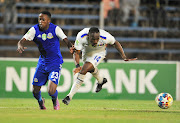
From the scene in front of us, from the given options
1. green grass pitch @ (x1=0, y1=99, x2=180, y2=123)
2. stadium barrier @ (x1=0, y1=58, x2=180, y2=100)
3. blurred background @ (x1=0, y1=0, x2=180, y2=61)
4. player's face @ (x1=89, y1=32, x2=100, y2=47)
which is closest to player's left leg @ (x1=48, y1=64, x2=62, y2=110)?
green grass pitch @ (x1=0, y1=99, x2=180, y2=123)

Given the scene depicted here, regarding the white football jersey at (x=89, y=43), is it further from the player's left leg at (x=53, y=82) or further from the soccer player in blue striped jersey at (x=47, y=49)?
the player's left leg at (x=53, y=82)

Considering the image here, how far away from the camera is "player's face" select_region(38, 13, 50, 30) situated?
28.2 feet

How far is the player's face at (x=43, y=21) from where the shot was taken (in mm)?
8602

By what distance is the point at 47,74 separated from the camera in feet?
29.3

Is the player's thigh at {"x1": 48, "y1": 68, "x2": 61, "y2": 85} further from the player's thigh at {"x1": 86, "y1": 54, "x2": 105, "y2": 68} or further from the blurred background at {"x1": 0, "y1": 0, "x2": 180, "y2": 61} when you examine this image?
the blurred background at {"x1": 0, "y1": 0, "x2": 180, "y2": 61}

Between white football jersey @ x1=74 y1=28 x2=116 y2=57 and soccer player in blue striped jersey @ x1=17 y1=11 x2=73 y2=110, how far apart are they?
653 millimetres

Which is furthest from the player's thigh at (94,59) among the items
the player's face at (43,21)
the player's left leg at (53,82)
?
the player's face at (43,21)

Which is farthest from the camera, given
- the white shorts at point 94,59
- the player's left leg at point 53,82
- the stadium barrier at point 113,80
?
the stadium barrier at point 113,80

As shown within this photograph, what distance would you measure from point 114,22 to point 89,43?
28.3 feet

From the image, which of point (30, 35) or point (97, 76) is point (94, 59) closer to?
point (97, 76)

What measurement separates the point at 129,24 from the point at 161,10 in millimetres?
1496

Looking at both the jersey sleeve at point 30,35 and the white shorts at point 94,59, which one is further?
the white shorts at point 94,59

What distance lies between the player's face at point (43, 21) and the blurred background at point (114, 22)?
8.38m

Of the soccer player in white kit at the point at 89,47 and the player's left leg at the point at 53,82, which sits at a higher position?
the soccer player in white kit at the point at 89,47
